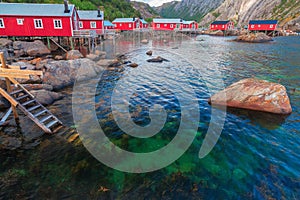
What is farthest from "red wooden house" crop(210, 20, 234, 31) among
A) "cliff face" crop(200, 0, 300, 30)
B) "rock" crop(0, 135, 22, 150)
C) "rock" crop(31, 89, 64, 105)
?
"rock" crop(0, 135, 22, 150)

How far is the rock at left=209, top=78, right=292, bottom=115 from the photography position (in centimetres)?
1227

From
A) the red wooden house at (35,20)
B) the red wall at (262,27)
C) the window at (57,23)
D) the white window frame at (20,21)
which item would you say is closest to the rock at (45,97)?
the red wooden house at (35,20)

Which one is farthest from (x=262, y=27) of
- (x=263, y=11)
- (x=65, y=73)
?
(x=65, y=73)

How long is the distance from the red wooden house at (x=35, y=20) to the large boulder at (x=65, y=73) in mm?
19172

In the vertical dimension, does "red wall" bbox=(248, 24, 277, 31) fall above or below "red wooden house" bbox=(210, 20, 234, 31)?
below

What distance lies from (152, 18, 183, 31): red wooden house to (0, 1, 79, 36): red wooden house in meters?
66.6

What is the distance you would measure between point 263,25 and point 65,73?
96110 millimetres

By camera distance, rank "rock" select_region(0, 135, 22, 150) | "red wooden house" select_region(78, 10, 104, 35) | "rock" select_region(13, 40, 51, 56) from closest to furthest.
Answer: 1. "rock" select_region(0, 135, 22, 150)
2. "rock" select_region(13, 40, 51, 56)
3. "red wooden house" select_region(78, 10, 104, 35)

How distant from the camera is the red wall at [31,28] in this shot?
33.4 m

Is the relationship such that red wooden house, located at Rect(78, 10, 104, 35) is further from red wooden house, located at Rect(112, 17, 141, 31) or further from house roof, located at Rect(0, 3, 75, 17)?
red wooden house, located at Rect(112, 17, 141, 31)

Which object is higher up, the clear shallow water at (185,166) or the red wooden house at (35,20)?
the red wooden house at (35,20)

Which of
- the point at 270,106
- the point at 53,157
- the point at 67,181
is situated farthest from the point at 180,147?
the point at 270,106

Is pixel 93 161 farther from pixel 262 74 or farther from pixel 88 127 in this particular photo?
pixel 262 74

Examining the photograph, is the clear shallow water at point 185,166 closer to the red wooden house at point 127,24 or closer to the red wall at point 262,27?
the red wooden house at point 127,24
